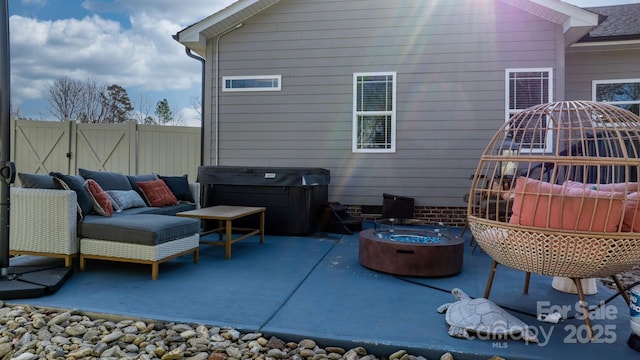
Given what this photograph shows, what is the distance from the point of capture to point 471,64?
259 inches

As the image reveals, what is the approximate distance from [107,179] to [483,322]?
462 centimetres

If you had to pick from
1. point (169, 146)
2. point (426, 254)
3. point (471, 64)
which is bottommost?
point (426, 254)

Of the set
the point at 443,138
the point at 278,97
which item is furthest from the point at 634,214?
the point at 278,97

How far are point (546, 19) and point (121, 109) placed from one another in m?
14.3

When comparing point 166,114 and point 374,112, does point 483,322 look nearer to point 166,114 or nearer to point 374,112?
point 374,112

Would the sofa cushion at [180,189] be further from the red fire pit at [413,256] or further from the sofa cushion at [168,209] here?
the red fire pit at [413,256]

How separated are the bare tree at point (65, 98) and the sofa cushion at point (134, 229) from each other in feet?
41.9

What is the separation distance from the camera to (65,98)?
47.1 feet

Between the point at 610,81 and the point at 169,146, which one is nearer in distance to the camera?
the point at 610,81

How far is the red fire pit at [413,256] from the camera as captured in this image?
11.9ft

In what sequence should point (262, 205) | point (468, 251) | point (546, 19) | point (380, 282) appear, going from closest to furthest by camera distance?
point (380, 282)
point (468, 251)
point (262, 205)
point (546, 19)

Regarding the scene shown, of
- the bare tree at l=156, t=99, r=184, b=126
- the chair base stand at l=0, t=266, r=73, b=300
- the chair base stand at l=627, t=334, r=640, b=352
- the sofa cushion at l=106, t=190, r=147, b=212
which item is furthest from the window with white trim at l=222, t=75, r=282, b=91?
the bare tree at l=156, t=99, r=184, b=126

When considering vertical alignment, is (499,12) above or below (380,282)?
above

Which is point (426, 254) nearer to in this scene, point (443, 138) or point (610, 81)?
point (443, 138)
